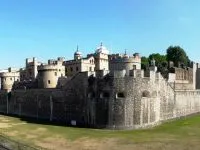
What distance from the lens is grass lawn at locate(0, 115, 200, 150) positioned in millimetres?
30686

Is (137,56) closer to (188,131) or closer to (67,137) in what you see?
(188,131)

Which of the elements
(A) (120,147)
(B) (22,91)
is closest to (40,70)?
(B) (22,91)

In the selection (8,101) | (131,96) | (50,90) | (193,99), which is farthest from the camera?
(8,101)

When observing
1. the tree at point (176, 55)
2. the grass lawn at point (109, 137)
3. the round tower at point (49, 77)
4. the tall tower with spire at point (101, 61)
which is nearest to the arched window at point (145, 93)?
the grass lawn at point (109, 137)

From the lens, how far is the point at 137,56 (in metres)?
58.2

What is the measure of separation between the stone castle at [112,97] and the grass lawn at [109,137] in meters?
2.28

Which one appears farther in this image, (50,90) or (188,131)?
(50,90)

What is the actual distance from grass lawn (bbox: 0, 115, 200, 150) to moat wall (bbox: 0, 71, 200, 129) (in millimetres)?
1873

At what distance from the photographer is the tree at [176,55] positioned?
281 ft

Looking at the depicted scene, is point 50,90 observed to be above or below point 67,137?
above

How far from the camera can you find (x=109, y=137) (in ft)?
114

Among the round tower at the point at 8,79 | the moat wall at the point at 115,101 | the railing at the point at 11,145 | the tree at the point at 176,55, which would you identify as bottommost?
the railing at the point at 11,145

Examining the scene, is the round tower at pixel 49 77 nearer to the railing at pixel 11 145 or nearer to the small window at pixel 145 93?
the small window at pixel 145 93

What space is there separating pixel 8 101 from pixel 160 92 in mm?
31840
